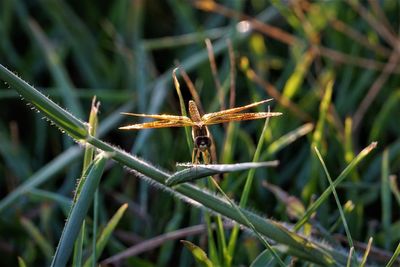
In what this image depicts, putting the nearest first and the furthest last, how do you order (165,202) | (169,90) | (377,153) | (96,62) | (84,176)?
(84,176), (165,202), (377,153), (169,90), (96,62)

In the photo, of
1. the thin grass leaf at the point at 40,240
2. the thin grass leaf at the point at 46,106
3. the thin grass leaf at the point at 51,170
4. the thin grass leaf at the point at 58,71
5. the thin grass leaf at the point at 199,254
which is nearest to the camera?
the thin grass leaf at the point at 46,106

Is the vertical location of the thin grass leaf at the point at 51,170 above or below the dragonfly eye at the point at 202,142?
below

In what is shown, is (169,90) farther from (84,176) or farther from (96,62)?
A: (84,176)

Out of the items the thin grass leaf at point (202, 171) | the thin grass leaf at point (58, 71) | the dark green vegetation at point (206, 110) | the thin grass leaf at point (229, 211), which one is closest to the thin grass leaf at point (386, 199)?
the dark green vegetation at point (206, 110)

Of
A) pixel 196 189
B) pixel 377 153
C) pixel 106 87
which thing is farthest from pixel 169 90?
pixel 196 189

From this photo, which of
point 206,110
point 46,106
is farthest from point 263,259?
point 206,110

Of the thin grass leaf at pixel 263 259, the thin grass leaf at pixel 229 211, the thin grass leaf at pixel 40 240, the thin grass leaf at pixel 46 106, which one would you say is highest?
the thin grass leaf at pixel 46 106

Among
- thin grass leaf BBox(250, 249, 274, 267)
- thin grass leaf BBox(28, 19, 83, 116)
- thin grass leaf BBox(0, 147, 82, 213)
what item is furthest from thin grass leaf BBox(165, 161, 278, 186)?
thin grass leaf BBox(28, 19, 83, 116)

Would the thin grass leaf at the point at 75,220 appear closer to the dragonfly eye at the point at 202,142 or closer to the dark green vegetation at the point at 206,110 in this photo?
the dragonfly eye at the point at 202,142
